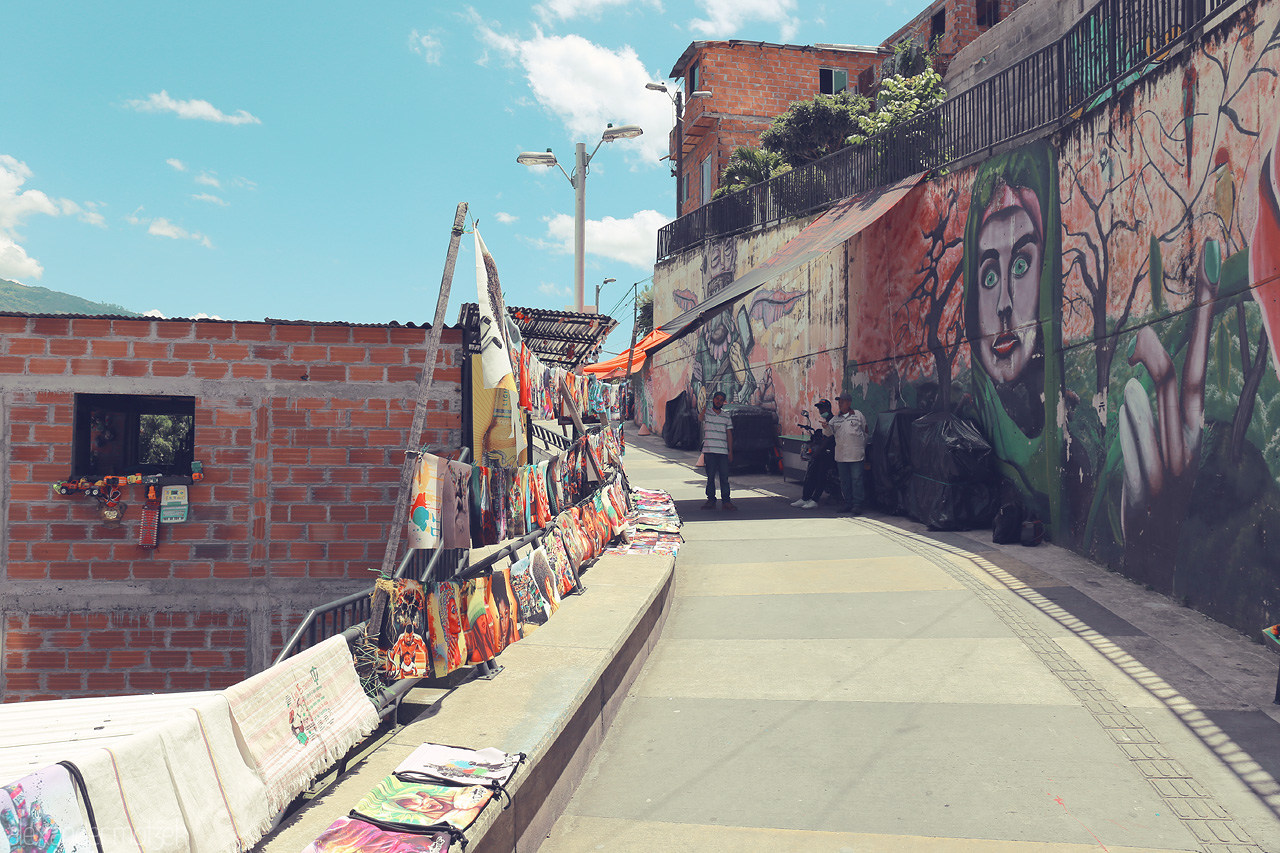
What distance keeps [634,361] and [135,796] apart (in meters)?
11.4

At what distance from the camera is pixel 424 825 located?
2670 millimetres

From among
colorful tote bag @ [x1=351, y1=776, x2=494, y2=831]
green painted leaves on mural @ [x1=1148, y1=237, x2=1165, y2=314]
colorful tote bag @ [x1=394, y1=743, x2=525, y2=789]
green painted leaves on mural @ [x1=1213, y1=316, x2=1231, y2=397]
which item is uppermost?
green painted leaves on mural @ [x1=1148, y1=237, x2=1165, y2=314]

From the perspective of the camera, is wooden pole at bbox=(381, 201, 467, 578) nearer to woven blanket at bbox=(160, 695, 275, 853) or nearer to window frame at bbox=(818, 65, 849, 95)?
woven blanket at bbox=(160, 695, 275, 853)

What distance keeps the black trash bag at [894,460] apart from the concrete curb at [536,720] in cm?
649

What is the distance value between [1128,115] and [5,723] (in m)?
9.06

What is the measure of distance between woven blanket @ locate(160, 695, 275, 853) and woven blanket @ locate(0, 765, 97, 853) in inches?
12.3

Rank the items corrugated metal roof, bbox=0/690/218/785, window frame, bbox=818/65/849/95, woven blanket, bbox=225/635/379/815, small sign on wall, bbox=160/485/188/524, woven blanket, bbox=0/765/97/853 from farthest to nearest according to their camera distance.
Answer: window frame, bbox=818/65/849/95, small sign on wall, bbox=160/485/188/524, woven blanket, bbox=225/635/379/815, corrugated metal roof, bbox=0/690/218/785, woven blanket, bbox=0/765/97/853

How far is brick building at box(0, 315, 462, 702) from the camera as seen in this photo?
19.7ft

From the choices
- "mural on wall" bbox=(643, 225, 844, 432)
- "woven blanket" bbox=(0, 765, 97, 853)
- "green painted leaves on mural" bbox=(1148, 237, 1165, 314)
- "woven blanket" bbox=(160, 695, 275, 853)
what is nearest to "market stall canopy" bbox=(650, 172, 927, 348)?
"mural on wall" bbox=(643, 225, 844, 432)

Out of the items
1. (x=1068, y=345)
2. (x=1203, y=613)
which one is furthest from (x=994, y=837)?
(x=1068, y=345)

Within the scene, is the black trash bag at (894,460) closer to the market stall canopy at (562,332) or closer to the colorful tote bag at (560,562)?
the market stall canopy at (562,332)

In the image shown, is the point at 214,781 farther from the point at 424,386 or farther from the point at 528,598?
the point at 528,598

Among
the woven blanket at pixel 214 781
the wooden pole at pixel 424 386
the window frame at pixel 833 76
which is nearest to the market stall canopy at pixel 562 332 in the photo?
the wooden pole at pixel 424 386

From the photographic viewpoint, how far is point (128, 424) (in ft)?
26.4
